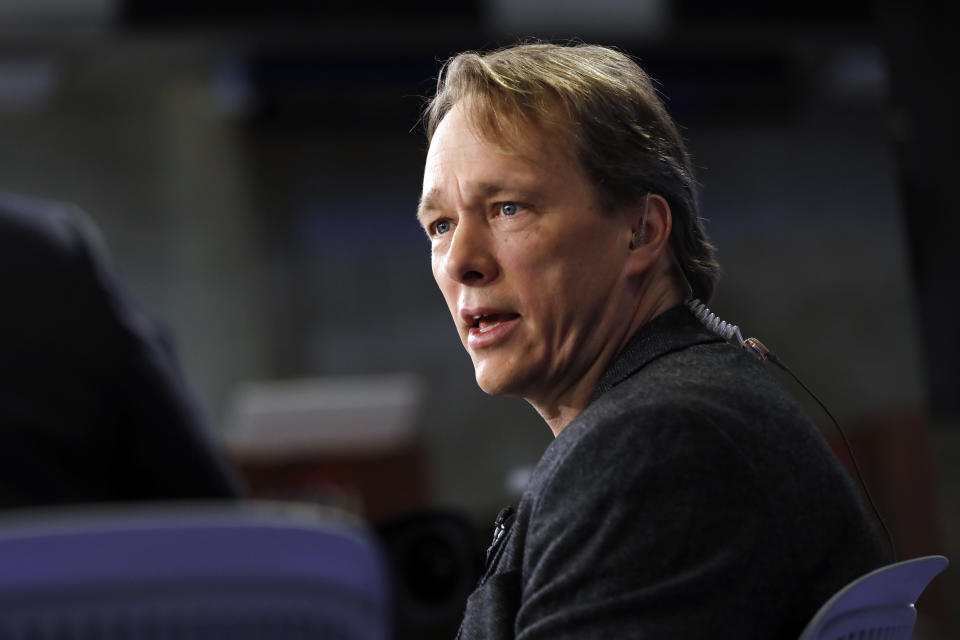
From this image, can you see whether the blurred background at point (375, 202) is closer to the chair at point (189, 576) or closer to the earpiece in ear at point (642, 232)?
the earpiece in ear at point (642, 232)

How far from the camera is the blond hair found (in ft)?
4.39

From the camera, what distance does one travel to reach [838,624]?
980 millimetres

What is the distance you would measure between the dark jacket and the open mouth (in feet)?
0.95

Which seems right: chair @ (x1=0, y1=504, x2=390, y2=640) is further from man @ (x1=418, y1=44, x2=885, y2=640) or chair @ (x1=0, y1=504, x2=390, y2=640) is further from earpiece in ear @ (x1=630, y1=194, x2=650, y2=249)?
earpiece in ear @ (x1=630, y1=194, x2=650, y2=249)

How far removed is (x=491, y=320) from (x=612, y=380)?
0.74 feet

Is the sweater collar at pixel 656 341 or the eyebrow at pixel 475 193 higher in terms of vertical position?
the eyebrow at pixel 475 193

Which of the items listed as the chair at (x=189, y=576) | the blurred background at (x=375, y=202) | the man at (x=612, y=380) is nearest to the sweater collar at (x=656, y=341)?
the man at (x=612, y=380)

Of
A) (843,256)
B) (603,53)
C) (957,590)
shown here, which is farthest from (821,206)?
(603,53)

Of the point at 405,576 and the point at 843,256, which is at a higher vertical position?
the point at 405,576

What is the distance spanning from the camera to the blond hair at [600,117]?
1338 mm

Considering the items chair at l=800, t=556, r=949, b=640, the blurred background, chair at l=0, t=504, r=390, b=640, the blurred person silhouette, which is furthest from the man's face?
the blurred background

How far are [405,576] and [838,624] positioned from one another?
1289 mm

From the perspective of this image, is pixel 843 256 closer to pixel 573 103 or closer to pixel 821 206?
pixel 821 206

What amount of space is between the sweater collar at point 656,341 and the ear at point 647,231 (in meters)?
0.07
